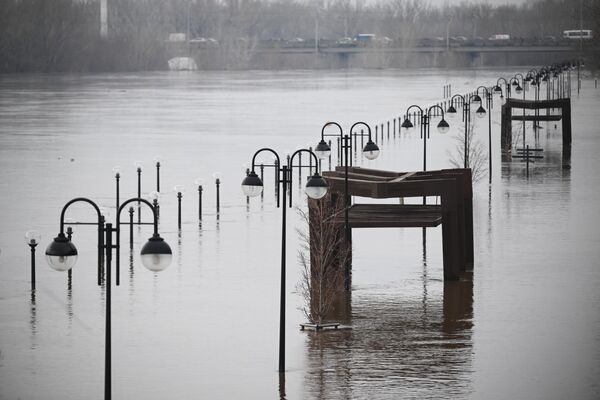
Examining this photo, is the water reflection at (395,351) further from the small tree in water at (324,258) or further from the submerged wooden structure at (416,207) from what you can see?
the submerged wooden structure at (416,207)

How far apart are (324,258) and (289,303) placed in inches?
52.3

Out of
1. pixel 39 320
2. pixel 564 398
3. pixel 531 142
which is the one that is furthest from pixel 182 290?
pixel 531 142

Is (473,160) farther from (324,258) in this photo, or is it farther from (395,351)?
(395,351)

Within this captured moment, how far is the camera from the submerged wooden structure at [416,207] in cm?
3023

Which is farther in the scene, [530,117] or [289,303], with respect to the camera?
[530,117]

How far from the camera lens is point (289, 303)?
2930 cm

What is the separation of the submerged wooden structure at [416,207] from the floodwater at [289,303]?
86 cm

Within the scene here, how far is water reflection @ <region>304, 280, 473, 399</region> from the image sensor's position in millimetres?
22094

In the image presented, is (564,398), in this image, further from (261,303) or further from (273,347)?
(261,303)

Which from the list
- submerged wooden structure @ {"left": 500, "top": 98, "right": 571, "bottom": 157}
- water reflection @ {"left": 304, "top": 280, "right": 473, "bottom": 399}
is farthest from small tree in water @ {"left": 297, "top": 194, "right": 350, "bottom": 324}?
submerged wooden structure @ {"left": 500, "top": 98, "right": 571, "bottom": 157}

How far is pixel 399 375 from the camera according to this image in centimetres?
2288

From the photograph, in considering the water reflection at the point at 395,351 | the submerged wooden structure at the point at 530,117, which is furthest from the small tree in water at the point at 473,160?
the water reflection at the point at 395,351

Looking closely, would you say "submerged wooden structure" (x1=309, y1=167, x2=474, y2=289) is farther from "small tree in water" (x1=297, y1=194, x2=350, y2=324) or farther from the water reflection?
the water reflection

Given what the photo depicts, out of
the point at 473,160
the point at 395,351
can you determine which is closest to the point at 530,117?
the point at 473,160
